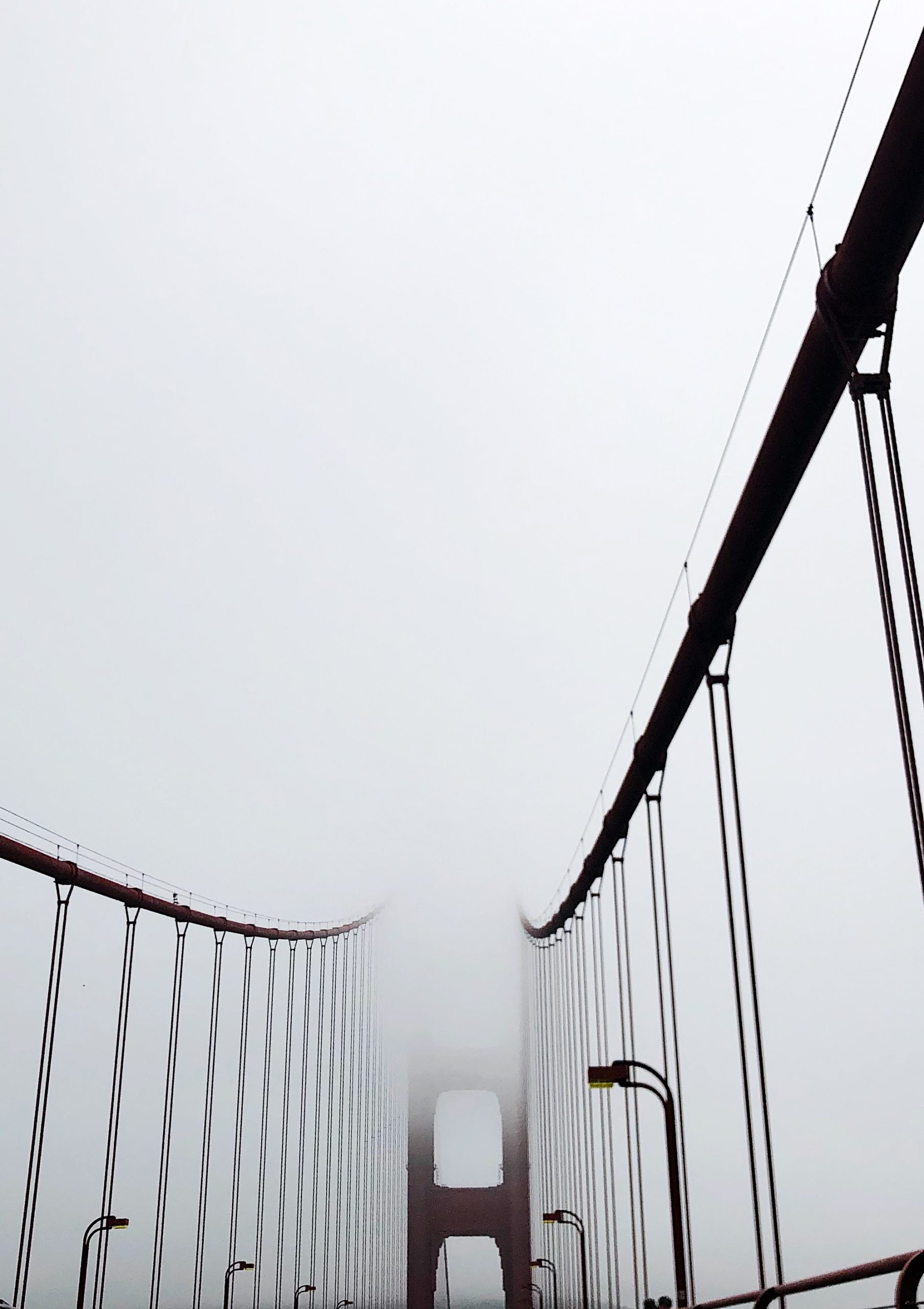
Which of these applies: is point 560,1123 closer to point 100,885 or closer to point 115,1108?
point 115,1108

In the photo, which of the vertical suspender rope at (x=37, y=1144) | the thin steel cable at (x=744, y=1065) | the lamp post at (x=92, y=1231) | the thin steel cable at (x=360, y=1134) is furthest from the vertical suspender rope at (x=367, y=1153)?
the thin steel cable at (x=744, y=1065)

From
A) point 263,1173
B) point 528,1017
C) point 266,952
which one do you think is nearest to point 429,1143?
point 528,1017

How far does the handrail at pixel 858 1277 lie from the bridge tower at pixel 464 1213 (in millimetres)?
22551

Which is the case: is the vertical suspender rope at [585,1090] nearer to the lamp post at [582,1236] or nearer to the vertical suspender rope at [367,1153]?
the lamp post at [582,1236]

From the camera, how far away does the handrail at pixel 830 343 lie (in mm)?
2742

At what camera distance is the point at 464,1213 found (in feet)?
79.0

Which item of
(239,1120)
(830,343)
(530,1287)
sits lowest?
(530,1287)

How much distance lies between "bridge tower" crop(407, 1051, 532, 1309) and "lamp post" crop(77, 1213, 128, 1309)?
1360 centimetres

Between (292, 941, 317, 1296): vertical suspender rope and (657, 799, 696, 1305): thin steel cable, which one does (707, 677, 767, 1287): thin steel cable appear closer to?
(657, 799, 696, 1305): thin steel cable

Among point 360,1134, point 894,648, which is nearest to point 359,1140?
point 360,1134

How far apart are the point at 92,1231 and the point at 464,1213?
14481 mm

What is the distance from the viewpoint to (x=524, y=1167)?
970 inches

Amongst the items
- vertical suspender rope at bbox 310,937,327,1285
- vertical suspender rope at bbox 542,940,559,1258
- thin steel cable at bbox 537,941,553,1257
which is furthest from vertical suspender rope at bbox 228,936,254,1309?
thin steel cable at bbox 537,941,553,1257

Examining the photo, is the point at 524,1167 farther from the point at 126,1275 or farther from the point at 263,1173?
the point at 126,1275
